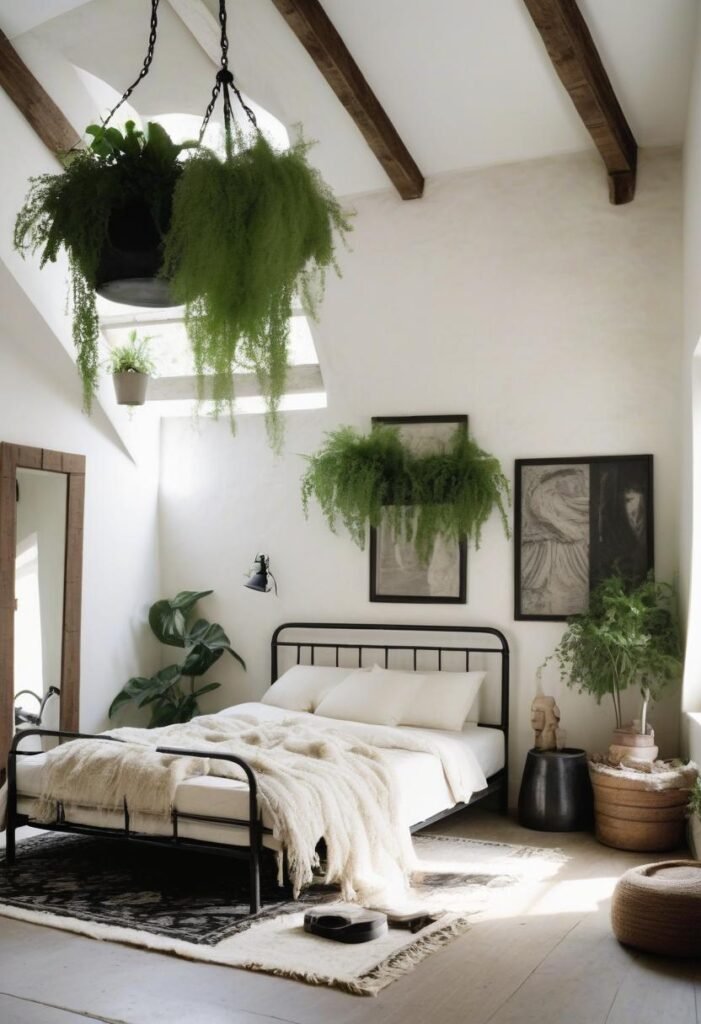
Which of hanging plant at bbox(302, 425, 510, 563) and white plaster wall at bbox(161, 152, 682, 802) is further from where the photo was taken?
hanging plant at bbox(302, 425, 510, 563)

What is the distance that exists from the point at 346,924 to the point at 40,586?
3046mm

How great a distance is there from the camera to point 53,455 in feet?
20.5

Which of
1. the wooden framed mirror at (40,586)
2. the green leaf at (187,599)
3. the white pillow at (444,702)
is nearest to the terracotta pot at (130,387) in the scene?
the wooden framed mirror at (40,586)

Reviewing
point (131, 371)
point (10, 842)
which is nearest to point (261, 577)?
point (131, 371)

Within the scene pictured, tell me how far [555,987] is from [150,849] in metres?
Answer: 2.36

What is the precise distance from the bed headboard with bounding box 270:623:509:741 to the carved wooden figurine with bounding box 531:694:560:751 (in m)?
0.30

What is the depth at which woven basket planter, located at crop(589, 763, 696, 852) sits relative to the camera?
203 inches

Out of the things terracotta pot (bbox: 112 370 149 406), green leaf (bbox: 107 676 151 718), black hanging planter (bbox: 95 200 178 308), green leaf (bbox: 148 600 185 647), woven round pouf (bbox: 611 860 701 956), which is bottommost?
woven round pouf (bbox: 611 860 701 956)

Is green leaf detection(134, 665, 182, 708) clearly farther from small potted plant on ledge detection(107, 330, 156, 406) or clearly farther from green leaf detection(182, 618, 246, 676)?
small potted plant on ledge detection(107, 330, 156, 406)

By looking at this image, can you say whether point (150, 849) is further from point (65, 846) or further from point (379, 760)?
point (379, 760)

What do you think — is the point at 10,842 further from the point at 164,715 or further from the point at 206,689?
the point at 206,689

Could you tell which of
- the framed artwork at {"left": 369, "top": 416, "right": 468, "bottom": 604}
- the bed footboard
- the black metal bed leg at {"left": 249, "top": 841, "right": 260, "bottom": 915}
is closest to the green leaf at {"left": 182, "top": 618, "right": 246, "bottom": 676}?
the framed artwork at {"left": 369, "top": 416, "right": 468, "bottom": 604}

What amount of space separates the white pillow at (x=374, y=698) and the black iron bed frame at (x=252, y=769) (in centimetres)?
31

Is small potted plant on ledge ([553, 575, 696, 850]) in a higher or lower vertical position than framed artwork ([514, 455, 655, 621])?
lower
